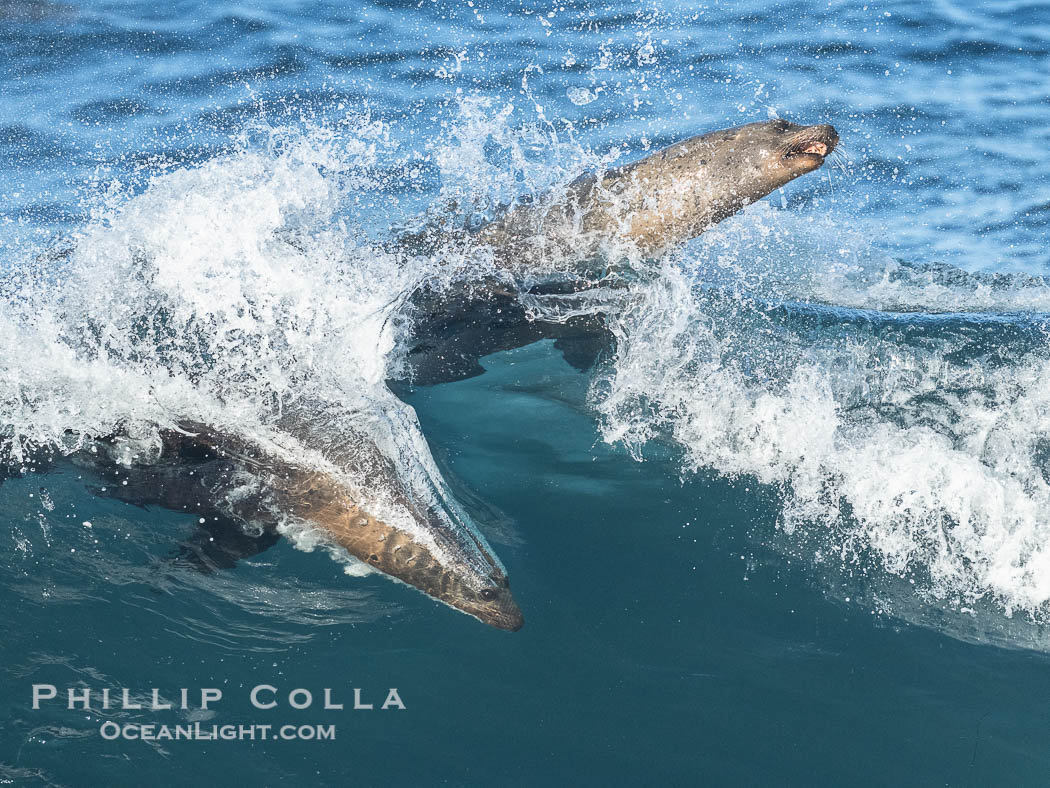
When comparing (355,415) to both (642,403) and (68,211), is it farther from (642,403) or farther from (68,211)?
(68,211)

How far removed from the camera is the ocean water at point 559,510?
4.11m

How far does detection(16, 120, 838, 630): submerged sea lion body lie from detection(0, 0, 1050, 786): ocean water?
0.12 metres

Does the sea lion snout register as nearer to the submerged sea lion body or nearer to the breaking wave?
the submerged sea lion body

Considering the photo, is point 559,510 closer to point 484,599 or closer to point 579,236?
point 484,599

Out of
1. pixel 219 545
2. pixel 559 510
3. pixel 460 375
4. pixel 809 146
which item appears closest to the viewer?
pixel 219 545

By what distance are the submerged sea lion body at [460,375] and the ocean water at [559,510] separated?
123mm

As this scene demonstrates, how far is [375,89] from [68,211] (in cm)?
319

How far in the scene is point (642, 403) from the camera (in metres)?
5.67

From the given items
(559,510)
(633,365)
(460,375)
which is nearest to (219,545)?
(559,510)

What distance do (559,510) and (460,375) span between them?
1.20 meters

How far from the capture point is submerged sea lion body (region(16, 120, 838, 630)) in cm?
444

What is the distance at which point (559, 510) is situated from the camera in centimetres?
515

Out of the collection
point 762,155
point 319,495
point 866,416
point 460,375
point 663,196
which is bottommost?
point 319,495

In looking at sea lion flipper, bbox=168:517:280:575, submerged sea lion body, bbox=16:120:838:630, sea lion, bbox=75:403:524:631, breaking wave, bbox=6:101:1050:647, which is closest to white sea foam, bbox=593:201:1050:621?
breaking wave, bbox=6:101:1050:647
